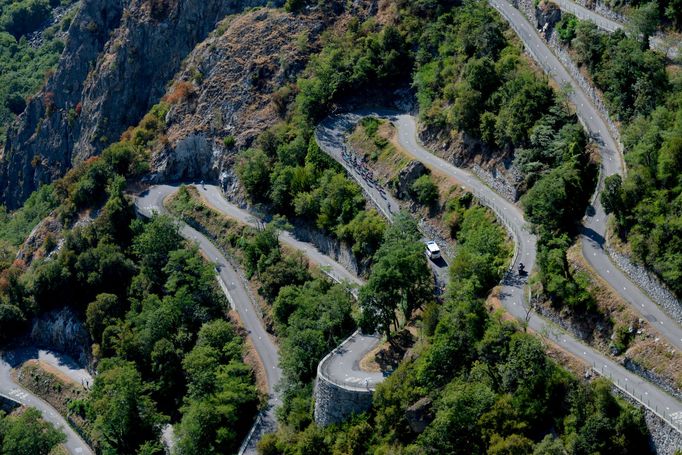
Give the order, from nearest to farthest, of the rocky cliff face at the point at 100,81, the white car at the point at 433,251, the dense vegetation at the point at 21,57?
the white car at the point at 433,251 → the rocky cliff face at the point at 100,81 → the dense vegetation at the point at 21,57

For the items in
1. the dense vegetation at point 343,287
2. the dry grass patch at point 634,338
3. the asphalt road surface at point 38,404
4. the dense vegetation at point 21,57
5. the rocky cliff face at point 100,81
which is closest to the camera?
the dry grass patch at point 634,338

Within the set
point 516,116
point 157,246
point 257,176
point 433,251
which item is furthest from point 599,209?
point 157,246

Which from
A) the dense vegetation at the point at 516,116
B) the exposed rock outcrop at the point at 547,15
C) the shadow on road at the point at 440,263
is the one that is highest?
the exposed rock outcrop at the point at 547,15

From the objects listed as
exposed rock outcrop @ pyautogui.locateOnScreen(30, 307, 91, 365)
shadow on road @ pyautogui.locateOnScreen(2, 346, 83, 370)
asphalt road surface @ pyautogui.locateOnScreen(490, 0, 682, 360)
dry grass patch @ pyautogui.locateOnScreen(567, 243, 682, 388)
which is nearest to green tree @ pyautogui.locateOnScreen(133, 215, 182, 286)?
exposed rock outcrop @ pyautogui.locateOnScreen(30, 307, 91, 365)

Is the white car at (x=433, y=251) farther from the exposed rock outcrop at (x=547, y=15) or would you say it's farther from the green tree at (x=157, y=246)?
the green tree at (x=157, y=246)

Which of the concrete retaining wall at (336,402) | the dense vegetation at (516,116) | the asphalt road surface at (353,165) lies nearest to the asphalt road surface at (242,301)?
the concrete retaining wall at (336,402)

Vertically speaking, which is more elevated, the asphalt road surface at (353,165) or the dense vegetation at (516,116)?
the dense vegetation at (516,116)

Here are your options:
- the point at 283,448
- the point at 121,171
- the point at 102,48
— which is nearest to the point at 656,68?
the point at 283,448
